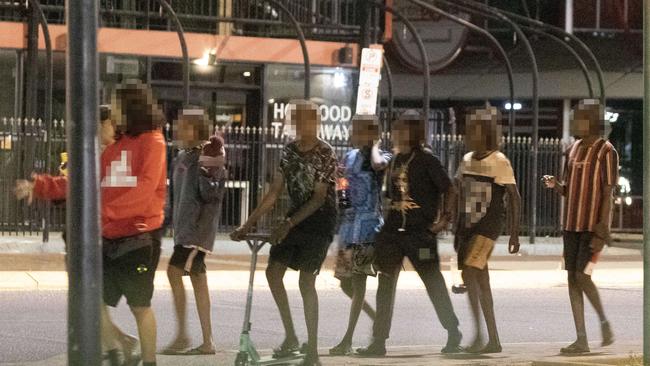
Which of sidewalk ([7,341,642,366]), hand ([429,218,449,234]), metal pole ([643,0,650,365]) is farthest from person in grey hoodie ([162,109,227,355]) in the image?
metal pole ([643,0,650,365])

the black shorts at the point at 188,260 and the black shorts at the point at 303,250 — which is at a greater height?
the black shorts at the point at 303,250

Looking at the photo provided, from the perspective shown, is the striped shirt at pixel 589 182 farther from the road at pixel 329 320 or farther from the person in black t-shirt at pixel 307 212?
the person in black t-shirt at pixel 307 212

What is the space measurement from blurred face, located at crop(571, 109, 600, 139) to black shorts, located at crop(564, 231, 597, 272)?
750mm

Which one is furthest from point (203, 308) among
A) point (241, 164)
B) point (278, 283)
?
point (241, 164)

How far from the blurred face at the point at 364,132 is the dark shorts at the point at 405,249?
685mm

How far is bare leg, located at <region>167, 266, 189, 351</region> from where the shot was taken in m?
8.83

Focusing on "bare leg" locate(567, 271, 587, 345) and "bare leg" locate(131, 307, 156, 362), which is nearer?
"bare leg" locate(131, 307, 156, 362)

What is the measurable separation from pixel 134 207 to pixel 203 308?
70.6 inches

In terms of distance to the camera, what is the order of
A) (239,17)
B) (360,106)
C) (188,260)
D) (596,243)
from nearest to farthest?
(188,260) < (596,243) < (360,106) < (239,17)

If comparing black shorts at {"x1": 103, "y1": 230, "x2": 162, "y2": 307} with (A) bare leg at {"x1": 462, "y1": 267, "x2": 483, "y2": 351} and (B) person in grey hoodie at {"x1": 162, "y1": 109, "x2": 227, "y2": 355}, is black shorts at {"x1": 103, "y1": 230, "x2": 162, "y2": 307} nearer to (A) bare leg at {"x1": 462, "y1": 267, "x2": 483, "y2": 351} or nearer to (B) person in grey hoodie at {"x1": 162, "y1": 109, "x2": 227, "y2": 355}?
(B) person in grey hoodie at {"x1": 162, "y1": 109, "x2": 227, "y2": 355}

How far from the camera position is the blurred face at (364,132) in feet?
29.5

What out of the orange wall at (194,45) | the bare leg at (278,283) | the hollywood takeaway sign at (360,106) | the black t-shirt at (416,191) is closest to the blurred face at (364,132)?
the black t-shirt at (416,191)

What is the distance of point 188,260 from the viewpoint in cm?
877

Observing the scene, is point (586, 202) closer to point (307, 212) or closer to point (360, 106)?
point (307, 212)
